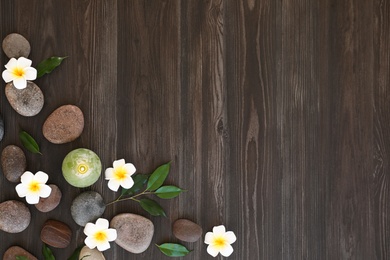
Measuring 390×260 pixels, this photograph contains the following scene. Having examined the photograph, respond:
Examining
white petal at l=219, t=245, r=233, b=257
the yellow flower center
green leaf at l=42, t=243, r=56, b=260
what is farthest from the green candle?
white petal at l=219, t=245, r=233, b=257

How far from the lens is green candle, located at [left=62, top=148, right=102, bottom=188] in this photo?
4.13 feet

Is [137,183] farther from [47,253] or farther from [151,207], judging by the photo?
[47,253]

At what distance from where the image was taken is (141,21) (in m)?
1.34

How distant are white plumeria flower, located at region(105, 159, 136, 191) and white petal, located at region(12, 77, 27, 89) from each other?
38 centimetres

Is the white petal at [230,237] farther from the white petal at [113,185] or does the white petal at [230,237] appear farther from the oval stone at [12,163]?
the oval stone at [12,163]

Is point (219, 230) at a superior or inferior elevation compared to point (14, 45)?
inferior

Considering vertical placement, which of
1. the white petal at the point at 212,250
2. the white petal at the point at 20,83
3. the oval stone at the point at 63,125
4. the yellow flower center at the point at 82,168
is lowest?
the white petal at the point at 212,250

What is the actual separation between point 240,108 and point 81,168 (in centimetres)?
56

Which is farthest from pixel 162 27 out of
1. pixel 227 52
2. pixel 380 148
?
pixel 380 148

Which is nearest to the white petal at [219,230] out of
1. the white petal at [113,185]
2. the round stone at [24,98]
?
the white petal at [113,185]

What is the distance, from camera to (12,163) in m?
1.28

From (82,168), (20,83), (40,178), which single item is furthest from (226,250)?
(20,83)

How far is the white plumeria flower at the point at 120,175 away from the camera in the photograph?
1295 millimetres

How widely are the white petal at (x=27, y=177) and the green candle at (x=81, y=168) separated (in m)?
0.10
